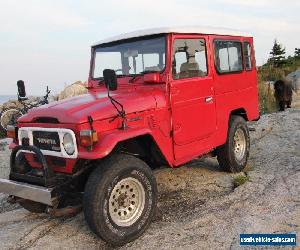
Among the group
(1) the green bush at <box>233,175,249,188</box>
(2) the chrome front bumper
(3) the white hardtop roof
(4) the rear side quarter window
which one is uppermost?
(3) the white hardtop roof

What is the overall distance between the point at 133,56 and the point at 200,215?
2.45 m

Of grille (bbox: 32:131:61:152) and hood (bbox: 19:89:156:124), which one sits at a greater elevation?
hood (bbox: 19:89:156:124)

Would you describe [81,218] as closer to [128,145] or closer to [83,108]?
[128,145]

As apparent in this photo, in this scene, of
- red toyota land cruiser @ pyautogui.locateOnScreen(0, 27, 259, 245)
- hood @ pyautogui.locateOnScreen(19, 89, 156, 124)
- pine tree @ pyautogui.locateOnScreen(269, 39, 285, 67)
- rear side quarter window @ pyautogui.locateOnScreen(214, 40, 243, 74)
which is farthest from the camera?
pine tree @ pyautogui.locateOnScreen(269, 39, 285, 67)

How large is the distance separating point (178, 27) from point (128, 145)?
1.80m

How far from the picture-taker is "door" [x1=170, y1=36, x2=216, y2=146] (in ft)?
17.9

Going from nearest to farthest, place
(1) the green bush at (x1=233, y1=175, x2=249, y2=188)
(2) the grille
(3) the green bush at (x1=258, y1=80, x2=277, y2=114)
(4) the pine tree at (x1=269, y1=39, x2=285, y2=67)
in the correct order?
1. (2) the grille
2. (1) the green bush at (x1=233, y1=175, x2=249, y2=188)
3. (3) the green bush at (x1=258, y1=80, x2=277, y2=114)
4. (4) the pine tree at (x1=269, y1=39, x2=285, y2=67)

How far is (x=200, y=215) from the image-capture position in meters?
5.11

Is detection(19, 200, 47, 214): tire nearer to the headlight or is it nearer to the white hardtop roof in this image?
the headlight

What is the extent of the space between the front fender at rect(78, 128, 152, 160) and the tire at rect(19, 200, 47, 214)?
1355mm

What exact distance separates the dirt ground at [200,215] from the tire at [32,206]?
0.15 metres

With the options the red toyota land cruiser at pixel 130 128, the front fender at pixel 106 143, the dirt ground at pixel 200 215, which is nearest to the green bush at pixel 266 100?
the dirt ground at pixel 200 215

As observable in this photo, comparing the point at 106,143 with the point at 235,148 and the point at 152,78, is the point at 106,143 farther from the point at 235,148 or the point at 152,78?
the point at 235,148

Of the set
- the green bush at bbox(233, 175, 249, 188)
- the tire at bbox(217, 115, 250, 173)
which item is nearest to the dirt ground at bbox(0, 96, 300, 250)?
the green bush at bbox(233, 175, 249, 188)
